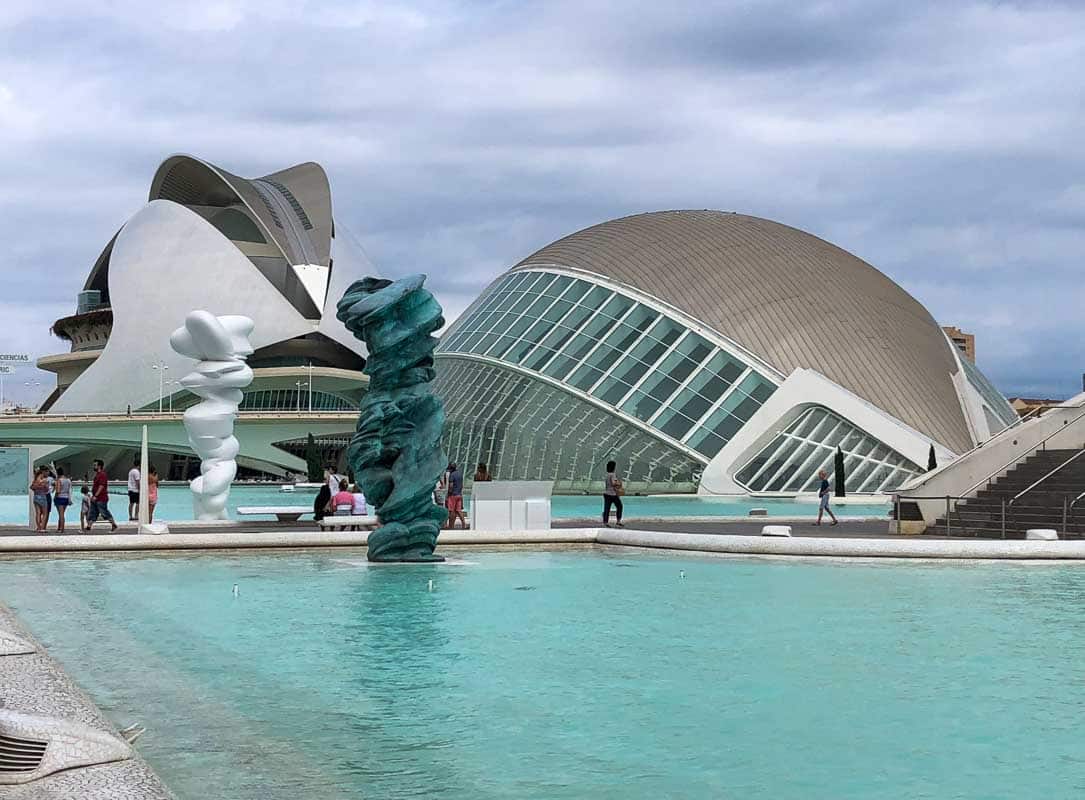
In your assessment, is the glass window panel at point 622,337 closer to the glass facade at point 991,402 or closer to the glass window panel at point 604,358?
the glass window panel at point 604,358

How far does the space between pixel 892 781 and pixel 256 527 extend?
62.4ft

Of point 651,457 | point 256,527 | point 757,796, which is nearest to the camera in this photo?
point 757,796

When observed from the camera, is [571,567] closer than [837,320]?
Yes

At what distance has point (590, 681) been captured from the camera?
912cm

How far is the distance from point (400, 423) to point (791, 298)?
2470 cm

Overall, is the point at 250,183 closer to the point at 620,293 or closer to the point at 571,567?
the point at 620,293

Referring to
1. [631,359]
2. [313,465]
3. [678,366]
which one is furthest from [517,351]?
[313,465]

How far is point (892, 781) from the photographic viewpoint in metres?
6.60

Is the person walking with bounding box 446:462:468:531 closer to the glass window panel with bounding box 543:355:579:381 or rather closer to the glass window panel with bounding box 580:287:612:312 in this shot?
the glass window panel with bounding box 543:355:579:381

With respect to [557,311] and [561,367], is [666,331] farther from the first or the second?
[557,311]

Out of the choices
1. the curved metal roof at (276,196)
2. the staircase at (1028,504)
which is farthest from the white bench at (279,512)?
the curved metal roof at (276,196)

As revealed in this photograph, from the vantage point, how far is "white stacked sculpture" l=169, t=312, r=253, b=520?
25.2 meters

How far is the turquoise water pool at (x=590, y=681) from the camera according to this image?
6711 mm

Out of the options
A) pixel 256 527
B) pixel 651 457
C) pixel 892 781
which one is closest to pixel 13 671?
pixel 892 781
